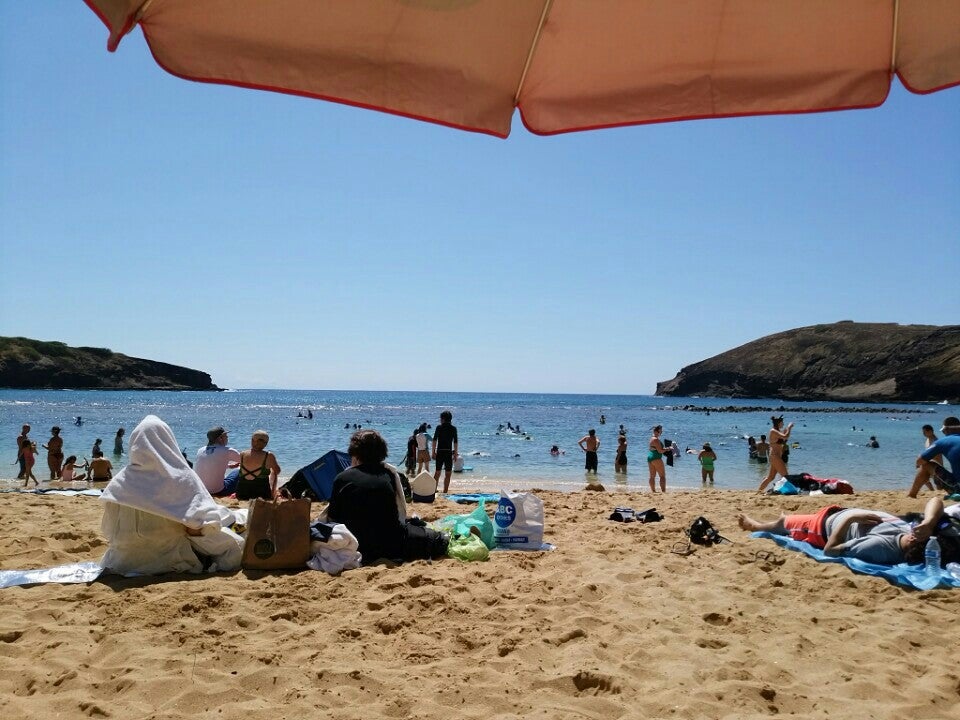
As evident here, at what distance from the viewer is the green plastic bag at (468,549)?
17.8ft

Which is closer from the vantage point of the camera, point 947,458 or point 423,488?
point 947,458

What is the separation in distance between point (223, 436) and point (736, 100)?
27.1 ft

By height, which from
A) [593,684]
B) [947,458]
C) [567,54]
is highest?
[567,54]

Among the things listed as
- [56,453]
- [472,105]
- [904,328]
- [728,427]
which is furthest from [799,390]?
[472,105]

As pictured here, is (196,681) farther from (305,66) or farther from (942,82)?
(942,82)

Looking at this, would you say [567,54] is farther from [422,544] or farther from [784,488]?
[784,488]

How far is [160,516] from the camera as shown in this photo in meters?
4.71

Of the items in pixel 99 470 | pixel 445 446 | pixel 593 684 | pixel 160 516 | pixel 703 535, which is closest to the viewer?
pixel 593 684

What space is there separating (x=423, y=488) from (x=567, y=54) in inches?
310

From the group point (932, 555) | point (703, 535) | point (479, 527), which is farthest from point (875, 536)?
point (479, 527)

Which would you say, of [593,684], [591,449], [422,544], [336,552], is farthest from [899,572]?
[591,449]

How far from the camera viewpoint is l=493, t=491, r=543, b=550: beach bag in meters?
6.02

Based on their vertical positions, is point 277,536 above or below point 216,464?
below

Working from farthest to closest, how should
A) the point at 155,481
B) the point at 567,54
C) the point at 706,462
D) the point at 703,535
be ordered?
the point at 706,462, the point at 703,535, the point at 155,481, the point at 567,54
